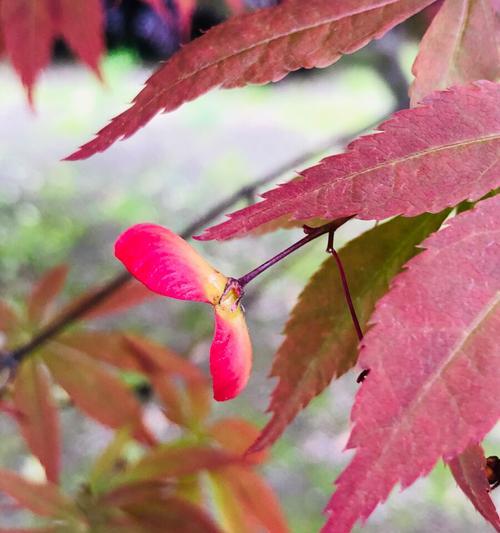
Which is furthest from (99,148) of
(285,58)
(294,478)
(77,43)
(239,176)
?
(239,176)

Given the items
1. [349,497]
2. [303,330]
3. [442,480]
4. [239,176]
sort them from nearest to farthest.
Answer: [349,497] < [303,330] < [442,480] < [239,176]

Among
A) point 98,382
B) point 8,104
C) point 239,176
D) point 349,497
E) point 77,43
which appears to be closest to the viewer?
point 349,497

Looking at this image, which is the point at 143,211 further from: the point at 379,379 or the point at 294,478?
the point at 379,379

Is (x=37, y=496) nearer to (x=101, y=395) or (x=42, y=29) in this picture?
(x=101, y=395)

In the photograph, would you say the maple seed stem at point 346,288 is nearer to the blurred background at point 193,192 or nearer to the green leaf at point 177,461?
the green leaf at point 177,461

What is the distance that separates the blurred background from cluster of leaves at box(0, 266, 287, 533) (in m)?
0.23

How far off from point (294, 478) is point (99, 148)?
4.53ft

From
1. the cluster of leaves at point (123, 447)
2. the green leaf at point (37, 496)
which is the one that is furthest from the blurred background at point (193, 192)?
the green leaf at point (37, 496)

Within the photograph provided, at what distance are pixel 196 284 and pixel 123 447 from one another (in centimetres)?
55

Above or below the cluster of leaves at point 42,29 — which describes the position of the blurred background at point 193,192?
above

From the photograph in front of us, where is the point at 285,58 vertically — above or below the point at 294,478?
below

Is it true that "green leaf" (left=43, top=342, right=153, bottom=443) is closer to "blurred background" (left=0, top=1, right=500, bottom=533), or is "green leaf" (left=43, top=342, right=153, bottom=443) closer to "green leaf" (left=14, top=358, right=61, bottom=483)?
"green leaf" (left=14, top=358, right=61, bottom=483)

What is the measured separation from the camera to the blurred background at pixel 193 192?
1.52 metres

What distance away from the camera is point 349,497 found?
233mm
